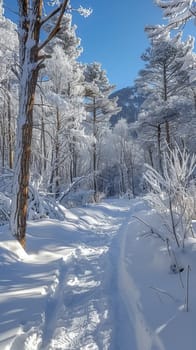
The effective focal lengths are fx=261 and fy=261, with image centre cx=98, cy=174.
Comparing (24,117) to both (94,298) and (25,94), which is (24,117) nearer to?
(25,94)

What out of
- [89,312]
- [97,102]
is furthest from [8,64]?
[97,102]

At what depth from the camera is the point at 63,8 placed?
4.49 metres

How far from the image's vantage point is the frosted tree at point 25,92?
4512 millimetres

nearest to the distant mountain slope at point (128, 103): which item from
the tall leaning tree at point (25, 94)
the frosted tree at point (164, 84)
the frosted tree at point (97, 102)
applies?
the frosted tree at point (97, 102)

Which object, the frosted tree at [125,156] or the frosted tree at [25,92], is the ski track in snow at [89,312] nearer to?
the frosted tree at [25,92]

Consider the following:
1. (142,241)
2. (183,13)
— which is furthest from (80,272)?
(183,13)

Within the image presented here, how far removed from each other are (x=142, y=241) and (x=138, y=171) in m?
31.3

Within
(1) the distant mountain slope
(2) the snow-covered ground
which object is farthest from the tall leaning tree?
(1) the distant mountain slope

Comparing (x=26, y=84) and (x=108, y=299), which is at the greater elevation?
(x=26, y=84)

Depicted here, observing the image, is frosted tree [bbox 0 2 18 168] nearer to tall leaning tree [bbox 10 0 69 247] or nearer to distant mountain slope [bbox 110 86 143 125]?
tall leaning tree [bbox 10 0 69 247]

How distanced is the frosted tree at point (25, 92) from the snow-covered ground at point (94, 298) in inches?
21.0

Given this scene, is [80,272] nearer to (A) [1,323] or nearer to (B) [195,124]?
(A) [1,323]

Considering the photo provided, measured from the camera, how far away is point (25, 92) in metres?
4.61

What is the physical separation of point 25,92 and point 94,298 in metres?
3.52
